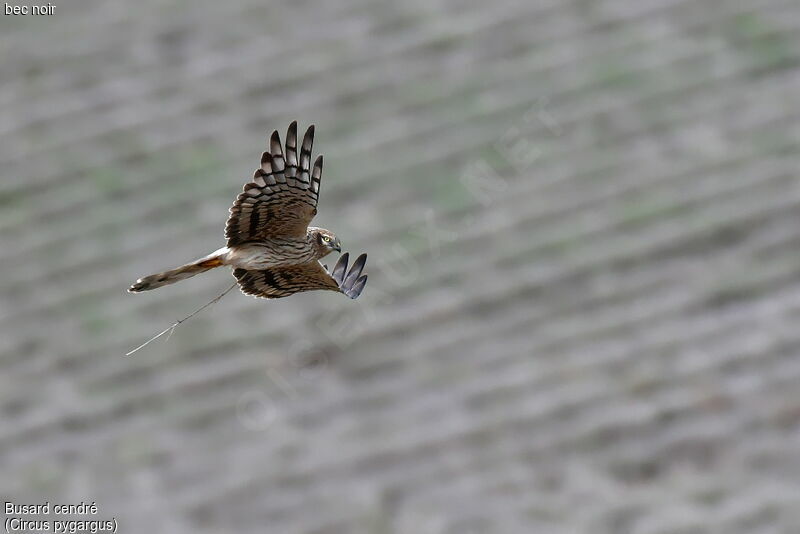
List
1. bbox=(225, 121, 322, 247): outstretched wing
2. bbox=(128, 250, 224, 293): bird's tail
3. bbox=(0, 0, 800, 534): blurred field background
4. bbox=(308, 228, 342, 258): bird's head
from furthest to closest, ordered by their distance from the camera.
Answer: bbox=(0, 0, 800, 534): blurred field background < bbox=(308, 228, 342, 258): bird's head < bbox=(225, 121, 322, 247): outstretched wing < bbox=(128, 250, 224, 293): bird's tail

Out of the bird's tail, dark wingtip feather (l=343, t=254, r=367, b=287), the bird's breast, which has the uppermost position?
dark wingtip feather (l=343, t=254, r=367, b=287)

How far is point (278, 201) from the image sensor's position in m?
2.99

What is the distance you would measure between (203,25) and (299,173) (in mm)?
5446

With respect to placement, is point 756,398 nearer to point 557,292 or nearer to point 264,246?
point 557,292

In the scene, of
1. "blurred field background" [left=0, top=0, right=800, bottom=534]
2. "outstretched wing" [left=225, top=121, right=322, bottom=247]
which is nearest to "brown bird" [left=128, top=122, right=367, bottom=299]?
"outstretched wing" [left=225, top=121, right=322, bottom=247]

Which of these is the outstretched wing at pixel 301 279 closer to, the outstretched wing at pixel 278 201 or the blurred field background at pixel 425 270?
the outstretched wing at pixel 278 201

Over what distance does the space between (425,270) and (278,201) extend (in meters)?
4.41

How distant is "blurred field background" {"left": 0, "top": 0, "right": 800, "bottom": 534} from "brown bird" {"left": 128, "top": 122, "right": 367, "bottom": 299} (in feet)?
12.5

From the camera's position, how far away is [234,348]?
7.29 meters

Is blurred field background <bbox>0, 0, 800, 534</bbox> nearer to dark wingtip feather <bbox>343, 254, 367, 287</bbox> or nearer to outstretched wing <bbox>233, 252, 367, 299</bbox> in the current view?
Result: outstretched wing <bbox>233, 252, 367, 299</bbox>

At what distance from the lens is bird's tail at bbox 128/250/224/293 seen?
2721 millimetres

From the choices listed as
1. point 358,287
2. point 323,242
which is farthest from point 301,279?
point 358,287

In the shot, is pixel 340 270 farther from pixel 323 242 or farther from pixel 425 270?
pixel 425 270

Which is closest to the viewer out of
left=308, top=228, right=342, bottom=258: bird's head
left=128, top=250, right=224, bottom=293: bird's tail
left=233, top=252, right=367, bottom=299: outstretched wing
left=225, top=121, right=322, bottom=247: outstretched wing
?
left=128, top=250, right=224, bottom=293: bird's tail
